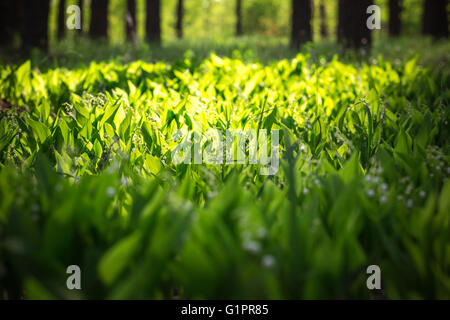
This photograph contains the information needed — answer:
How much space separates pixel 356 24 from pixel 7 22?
10.2 m

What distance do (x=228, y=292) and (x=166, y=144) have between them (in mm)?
1348

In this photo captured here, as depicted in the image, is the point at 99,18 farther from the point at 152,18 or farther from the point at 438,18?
the point at 438,18

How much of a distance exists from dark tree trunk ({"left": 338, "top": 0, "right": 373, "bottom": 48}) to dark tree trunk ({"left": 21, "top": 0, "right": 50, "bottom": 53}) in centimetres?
752

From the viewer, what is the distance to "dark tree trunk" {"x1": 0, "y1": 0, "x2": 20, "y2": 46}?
1077 centimetres

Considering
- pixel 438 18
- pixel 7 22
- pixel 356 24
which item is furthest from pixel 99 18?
pixel 438 18

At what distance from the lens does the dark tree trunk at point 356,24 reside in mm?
8680

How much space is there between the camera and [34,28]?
29.4ft

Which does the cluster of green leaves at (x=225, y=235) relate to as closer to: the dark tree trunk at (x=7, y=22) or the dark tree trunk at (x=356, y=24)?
the dark tree trunk at (x=356, y=24)

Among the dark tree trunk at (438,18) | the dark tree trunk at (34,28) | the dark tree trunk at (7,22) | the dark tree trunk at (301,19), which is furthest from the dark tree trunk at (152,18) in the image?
the dark tree trunk at (438,18)

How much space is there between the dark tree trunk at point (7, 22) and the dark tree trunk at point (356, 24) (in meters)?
9.43

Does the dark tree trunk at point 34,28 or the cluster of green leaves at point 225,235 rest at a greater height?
the dark tree trunk at point 34,28

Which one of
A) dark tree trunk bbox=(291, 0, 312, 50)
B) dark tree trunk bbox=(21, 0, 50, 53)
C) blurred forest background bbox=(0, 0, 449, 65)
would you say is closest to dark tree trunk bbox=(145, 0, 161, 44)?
blurred forest background bbox=(0, 0, 449, 65)

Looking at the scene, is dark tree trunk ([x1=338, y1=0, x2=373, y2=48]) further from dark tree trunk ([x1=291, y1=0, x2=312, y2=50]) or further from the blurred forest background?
dark tree trunk ([x1=291, y1=0, x2=312, y2=50])

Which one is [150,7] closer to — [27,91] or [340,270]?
[27,91]
